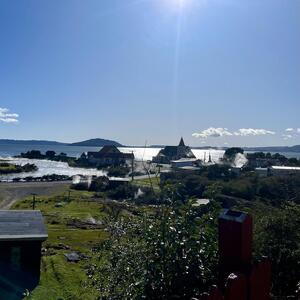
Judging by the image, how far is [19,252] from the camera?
12.7 meters

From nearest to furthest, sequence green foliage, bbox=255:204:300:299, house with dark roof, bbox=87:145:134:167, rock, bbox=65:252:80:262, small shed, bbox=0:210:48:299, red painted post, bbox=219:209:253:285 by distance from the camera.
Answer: red painted post, bbox=219:209:253:285 → green foliage, bbox=255:204:300:299 → small shed, bbox=0:210:48:299 → rock, bbox=65:252:80:262 → house with dark roof, bbox=87:145:134:167

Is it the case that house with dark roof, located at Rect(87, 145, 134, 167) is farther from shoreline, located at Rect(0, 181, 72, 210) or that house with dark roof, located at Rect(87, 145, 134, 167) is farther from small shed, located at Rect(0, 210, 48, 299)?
small shed, located at Rect(0, 210, 48, 299)

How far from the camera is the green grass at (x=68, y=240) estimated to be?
1520 cm

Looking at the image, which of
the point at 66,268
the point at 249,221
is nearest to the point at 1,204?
the point at 66,268

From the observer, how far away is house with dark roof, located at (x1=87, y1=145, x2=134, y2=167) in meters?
95.6

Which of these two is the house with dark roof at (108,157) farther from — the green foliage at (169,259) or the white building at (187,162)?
the green foliage at (169,259)

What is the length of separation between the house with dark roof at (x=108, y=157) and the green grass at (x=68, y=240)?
38576 millimetres

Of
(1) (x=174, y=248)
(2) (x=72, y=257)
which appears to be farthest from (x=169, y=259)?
(2) (x=72, y=257)

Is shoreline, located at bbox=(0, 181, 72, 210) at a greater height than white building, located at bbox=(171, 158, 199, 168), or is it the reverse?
white building, located at bbox=(171, 158, 199, 168)

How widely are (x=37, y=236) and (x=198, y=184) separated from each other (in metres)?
35.4

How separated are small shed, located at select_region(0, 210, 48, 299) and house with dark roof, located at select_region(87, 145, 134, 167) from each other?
257 feet

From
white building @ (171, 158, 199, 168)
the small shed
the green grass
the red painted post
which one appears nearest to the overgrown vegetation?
the red painted post

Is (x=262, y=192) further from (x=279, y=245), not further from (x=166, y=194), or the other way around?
(x=166, y=194)

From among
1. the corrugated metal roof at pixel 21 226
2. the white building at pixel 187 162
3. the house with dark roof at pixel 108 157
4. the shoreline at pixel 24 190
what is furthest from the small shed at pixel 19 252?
the house with dark roof at pixel 108 157
